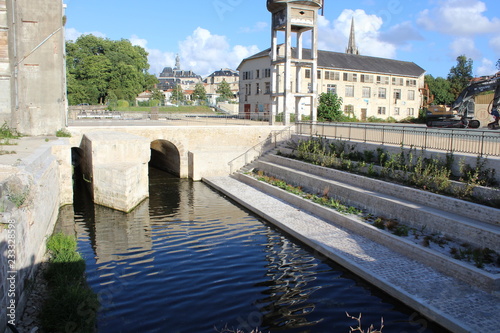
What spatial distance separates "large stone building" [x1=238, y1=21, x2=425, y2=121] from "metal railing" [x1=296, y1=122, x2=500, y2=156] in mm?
27992

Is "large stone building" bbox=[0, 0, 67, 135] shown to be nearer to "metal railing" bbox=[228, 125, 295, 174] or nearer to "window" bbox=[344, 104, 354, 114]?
"metal railing" bbox=[228, 125, 295, 174]

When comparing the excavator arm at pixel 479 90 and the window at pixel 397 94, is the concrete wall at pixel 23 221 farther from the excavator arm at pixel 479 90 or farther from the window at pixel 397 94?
the window at pixel 397 94

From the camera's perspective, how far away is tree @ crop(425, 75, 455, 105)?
6894 cm

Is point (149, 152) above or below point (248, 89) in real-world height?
below

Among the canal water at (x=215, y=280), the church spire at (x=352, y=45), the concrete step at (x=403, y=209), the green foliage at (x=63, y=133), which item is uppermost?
the church spire at (x=352, y=45)

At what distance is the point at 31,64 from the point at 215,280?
1901cm

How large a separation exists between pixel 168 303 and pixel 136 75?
2582 inches

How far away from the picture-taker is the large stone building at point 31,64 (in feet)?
77.7

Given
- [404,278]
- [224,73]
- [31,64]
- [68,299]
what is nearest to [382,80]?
[31,64]

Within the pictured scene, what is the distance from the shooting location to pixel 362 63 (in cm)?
5834

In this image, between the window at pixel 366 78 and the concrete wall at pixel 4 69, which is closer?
the concrete wall at pixel 4 69

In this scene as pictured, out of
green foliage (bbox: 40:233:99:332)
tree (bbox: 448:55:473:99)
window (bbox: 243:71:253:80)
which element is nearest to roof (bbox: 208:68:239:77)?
tree (bbox: 448:55:473:99)

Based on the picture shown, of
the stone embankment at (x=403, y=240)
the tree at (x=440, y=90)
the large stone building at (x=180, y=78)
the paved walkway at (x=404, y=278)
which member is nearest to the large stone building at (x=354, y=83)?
the tree at (x=440, y=90)

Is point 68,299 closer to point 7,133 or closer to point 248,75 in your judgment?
point 7,133
